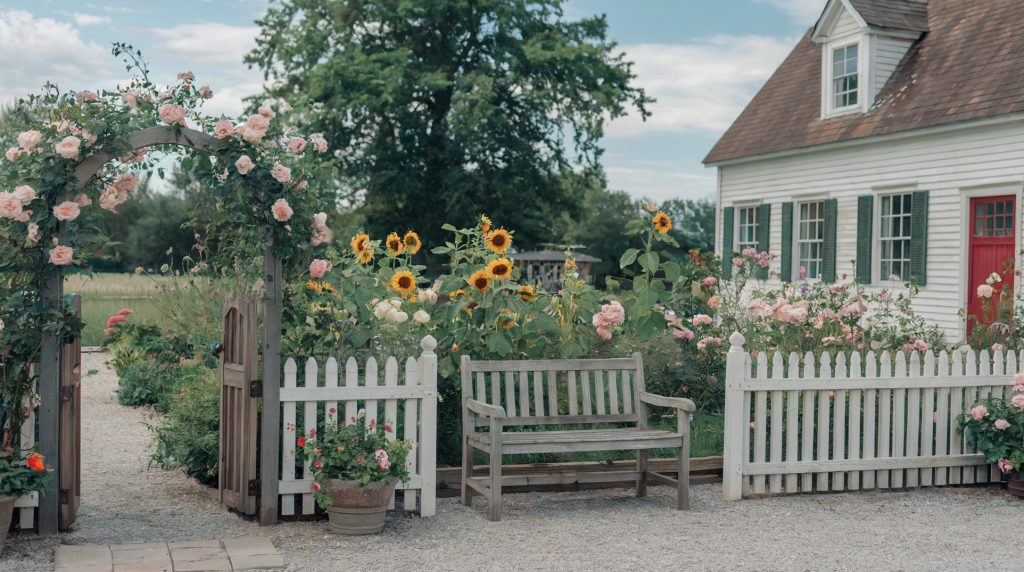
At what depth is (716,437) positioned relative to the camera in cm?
772

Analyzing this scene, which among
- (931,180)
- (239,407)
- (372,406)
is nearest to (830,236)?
(931,180)

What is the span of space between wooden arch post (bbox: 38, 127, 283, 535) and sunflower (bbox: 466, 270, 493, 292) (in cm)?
159

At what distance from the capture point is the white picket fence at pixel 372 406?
5.91 m

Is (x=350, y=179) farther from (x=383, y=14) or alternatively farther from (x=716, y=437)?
(x=716, y=437)

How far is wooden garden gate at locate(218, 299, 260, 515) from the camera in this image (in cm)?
587

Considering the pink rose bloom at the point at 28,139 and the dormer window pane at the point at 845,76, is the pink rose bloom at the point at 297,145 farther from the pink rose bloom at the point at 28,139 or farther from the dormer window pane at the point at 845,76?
the dormer window pane at the point at 845,76

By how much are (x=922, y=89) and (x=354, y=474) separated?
1267 centimetres

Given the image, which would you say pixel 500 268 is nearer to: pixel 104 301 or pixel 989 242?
pixel 989 242

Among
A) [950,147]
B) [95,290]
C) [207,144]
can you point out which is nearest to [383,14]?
[95,290]

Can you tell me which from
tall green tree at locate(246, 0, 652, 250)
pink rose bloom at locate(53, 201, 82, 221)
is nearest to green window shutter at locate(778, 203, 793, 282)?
tall green tree at locate(246, 0, 652, 250)

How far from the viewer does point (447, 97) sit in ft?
91.0

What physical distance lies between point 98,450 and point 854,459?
574 centimetres

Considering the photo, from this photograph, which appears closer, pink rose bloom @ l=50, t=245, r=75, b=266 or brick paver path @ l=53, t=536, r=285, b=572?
brick paver path @ l=53, t=536, r=285, b=572

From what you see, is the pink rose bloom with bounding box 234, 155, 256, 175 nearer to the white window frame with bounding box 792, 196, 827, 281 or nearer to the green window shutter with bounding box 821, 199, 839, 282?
the green window shutter with bounding box 821, 199, 839, 282
